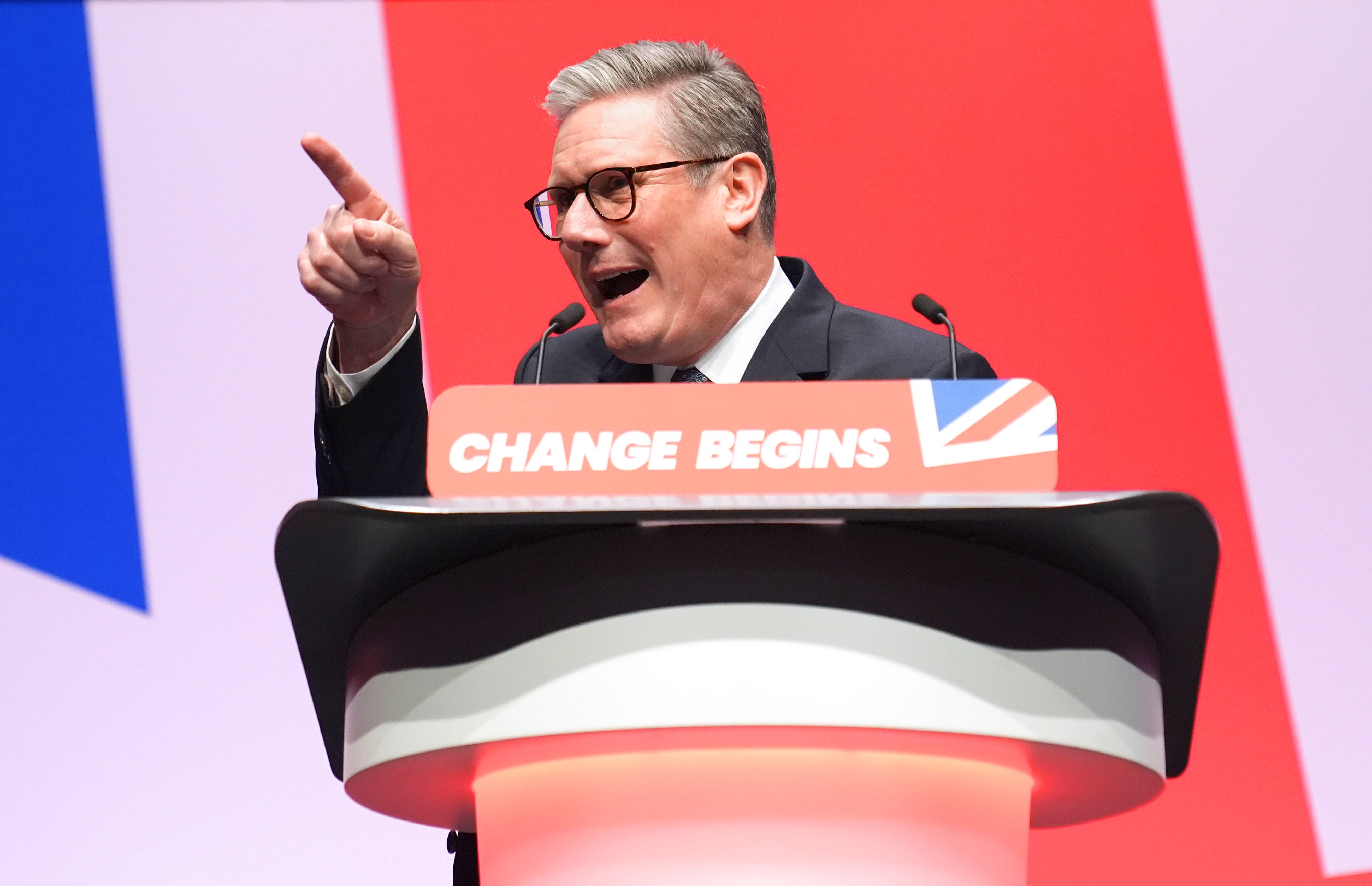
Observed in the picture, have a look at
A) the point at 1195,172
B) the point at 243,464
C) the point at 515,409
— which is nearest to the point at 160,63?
the point at 243,464

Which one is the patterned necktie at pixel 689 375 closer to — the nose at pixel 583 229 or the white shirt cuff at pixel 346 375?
the nose at pixel 583 229

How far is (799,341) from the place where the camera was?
1692 millimetres

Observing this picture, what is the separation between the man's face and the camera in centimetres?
180

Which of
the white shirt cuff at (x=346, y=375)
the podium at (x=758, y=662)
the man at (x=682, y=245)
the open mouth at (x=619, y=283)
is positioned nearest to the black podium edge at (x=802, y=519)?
the podium at (x=758, y=662)

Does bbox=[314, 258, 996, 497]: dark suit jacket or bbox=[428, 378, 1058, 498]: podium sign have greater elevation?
bbox=[314, 258, 996, 497]: dark suit jacket

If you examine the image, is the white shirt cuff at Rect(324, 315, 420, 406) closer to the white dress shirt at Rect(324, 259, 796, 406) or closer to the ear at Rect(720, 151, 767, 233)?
the white dress shirt at Rect(324, 259, 796, 406)

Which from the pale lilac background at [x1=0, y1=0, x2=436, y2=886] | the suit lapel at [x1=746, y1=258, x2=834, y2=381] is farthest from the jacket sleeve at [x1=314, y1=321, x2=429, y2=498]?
the pale lilac background at [x1=0, y1=0, x2=436, y2=886]

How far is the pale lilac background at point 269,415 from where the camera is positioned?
2201 mm

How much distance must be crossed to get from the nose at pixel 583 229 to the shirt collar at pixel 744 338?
0.21 metres

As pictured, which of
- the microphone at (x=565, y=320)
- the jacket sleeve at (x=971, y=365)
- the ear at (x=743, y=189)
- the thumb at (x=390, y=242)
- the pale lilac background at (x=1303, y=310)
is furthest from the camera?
the pale lilac background at (x=1303, y=310)

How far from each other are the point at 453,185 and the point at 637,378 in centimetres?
78

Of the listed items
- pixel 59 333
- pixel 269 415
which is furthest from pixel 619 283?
pixel 59 333

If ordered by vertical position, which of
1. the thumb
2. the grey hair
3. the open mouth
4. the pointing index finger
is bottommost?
the thumb

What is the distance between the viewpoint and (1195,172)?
238 cm
